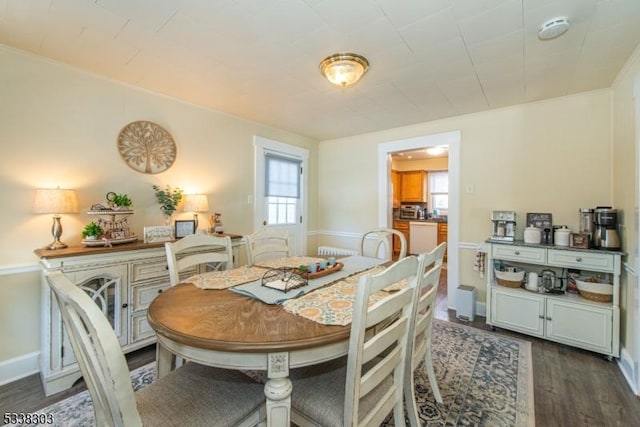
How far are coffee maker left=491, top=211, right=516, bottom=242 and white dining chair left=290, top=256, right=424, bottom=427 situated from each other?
219 centimetres

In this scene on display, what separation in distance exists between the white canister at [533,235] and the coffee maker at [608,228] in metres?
0.43

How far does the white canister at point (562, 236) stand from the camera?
259 centimetres

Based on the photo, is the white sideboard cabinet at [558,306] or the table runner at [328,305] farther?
the white sideboard cabinet at [558,306]

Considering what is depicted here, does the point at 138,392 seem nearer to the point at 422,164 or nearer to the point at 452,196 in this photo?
the point at 452,196

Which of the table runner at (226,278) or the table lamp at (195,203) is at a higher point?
the table lamp at (195,203)

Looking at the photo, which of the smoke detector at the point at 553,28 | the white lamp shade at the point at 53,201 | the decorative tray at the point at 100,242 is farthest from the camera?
the decorative tray at the point at 100,242

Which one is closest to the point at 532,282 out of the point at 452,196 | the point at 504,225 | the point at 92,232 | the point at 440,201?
the point at 504,225

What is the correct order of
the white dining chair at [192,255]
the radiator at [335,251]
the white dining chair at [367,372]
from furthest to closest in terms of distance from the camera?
the radiator at [335,251] → the white dining chair at [192,255] → the white dining chair at [367,372]

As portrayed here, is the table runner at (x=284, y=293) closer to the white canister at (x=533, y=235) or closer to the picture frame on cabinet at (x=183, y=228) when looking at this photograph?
the picture frame on cabinet at (x=183, y=228)

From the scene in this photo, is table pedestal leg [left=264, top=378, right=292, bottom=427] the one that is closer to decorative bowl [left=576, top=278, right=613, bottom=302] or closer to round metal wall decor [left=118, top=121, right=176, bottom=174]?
round metal wall decor [left=118, top=121, right=176, bottom=174]

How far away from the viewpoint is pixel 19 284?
6.76 ft

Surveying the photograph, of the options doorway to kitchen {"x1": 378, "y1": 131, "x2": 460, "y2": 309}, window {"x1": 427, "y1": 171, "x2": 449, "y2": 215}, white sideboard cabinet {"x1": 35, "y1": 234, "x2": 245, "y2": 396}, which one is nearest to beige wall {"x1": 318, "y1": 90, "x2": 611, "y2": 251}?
doorway to kitchen {"x1": 378, "y1": 131, "x2": 460, "y2": 309}

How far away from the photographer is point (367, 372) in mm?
1128

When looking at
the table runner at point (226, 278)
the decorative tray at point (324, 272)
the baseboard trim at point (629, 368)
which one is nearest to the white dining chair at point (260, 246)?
the table runner at point (226, 278)
